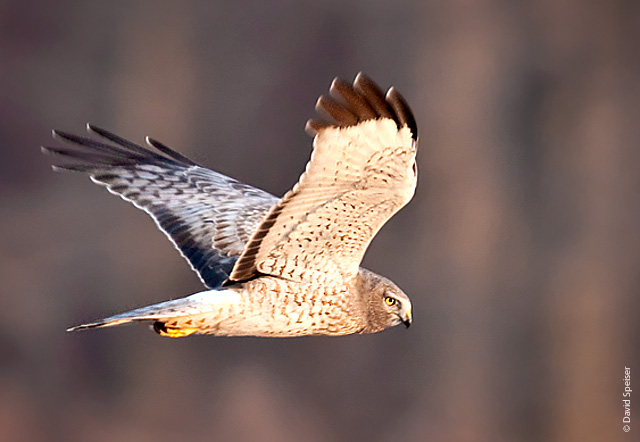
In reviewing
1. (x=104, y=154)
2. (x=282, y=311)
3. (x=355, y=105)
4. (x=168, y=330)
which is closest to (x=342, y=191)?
(x=355, y=105)

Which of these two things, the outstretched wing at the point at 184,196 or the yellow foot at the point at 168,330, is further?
the outstretched wing at the point at 184,196

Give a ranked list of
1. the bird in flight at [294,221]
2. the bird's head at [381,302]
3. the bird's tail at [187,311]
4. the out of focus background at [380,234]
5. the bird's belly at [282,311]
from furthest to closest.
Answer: the out of focus background at [380,234] < the bird's head at [381,302] < the bird's belly at [282,311] < the bird's tail at [187,311] < the bird in flight at [294,221]

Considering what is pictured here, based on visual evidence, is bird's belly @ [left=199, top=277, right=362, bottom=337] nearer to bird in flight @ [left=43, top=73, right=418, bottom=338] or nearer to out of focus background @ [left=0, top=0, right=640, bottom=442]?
bird in flight @ [left=43, top=73, right=418, bottom=338]

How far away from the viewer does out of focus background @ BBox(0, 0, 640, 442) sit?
13.9 metres

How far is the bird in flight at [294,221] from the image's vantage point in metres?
4.97

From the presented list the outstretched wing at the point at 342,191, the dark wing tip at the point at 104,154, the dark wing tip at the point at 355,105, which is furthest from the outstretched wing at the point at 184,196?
the dark wing tip at the point at 355,105

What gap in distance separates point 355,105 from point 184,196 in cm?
192

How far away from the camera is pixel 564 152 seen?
14.8 metres

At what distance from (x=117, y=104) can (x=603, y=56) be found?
569cm

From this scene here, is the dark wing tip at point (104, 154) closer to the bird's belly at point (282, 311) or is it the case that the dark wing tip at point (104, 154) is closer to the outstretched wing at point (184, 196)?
the outstretched wing at point (184, 196)

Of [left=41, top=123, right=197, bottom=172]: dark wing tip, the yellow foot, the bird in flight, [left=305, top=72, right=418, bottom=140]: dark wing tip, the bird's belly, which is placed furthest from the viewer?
[left=41, top=123, right=197, bottom=172]: dark wing tip

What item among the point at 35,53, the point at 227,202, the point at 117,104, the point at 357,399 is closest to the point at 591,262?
the point at 357,399

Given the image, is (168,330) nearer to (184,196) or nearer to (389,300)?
(389,300)

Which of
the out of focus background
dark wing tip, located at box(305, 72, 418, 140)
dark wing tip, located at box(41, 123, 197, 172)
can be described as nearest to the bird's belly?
dark wing tip, located at box(305, 72, 418, 140)
